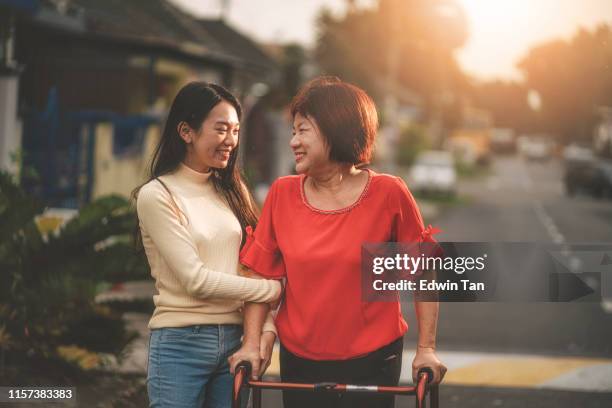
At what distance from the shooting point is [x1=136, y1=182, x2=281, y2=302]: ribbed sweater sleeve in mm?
3209

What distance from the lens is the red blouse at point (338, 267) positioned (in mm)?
3062

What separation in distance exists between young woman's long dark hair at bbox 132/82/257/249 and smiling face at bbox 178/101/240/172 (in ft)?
0.06

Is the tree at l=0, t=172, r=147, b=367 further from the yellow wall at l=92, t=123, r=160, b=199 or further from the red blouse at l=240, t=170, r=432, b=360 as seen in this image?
the yellow wall at l=92, t=123, r=160, b=199

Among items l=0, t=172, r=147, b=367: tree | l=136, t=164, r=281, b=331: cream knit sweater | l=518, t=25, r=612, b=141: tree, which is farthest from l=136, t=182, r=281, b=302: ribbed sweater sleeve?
l=0, t=172, r=147, b=367: tree

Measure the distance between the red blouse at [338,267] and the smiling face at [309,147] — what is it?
0.12 m

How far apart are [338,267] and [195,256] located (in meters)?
0.51

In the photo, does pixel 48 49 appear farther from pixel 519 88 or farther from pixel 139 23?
pixel 519 88

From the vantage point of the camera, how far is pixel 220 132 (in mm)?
3408

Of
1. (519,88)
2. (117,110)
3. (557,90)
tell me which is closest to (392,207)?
(557,90)

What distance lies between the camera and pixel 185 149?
3.47 metres

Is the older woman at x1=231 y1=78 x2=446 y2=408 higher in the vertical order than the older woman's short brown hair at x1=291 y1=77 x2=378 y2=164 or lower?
lower

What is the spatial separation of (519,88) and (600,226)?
1674 cm

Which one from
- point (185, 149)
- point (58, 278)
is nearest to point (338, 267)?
point (185, 149)

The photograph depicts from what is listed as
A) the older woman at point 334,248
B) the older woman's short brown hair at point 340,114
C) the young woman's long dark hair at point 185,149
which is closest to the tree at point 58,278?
the young woman's long dark hair at point 185,149
